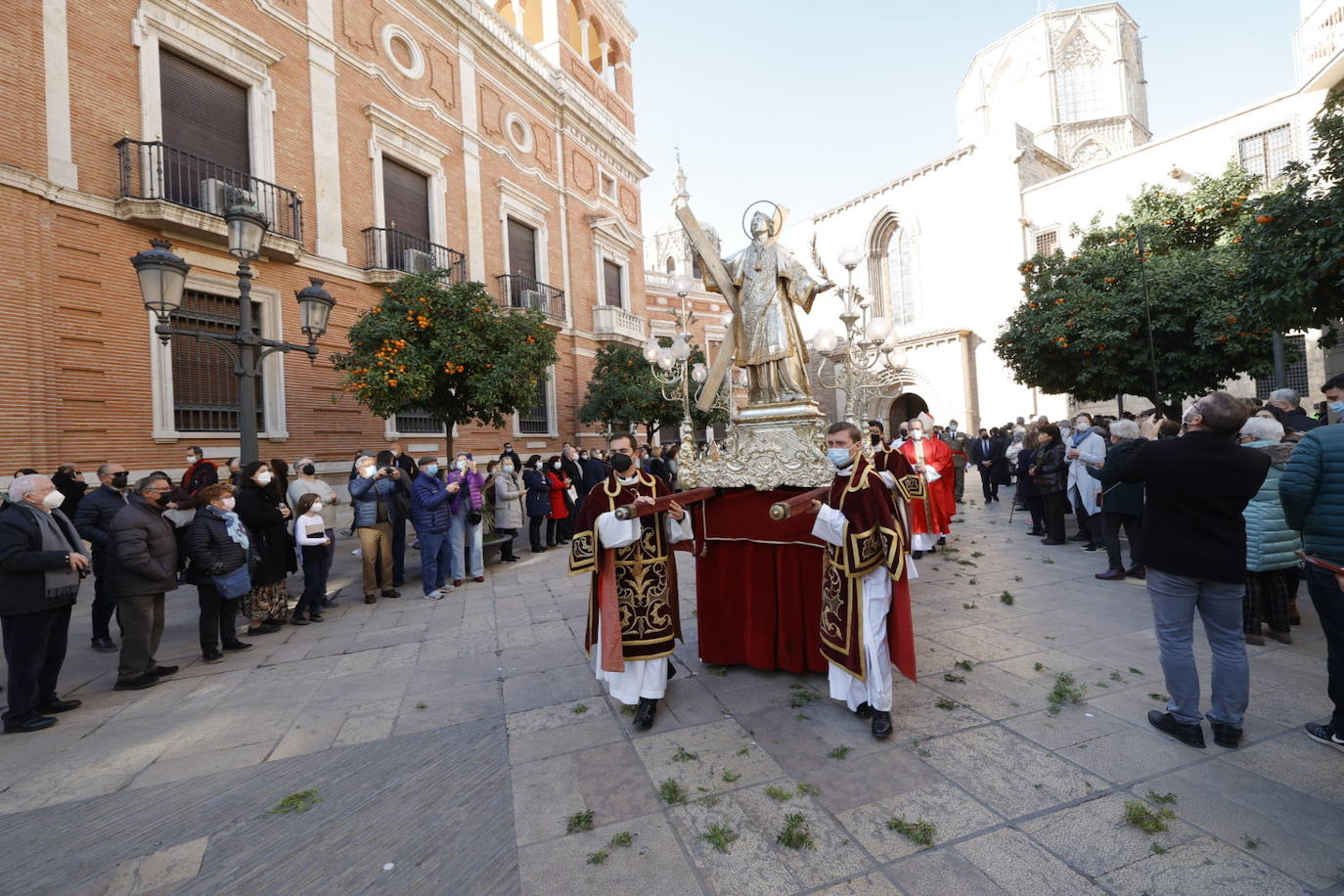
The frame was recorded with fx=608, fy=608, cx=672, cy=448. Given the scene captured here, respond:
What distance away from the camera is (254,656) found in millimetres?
5246

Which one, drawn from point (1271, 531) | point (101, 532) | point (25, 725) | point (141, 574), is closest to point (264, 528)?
point (101, 532)

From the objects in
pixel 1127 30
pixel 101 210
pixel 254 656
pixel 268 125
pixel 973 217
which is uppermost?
pixel 1127 30

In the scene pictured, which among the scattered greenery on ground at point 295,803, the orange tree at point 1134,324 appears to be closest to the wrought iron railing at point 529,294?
the orange tree at point 1134,324

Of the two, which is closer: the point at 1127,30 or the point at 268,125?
the point at 268,125

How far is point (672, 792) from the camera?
9.12ft

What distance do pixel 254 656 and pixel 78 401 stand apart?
6761 mm

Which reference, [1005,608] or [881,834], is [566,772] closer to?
[881,834]

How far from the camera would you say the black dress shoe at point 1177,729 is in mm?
2969

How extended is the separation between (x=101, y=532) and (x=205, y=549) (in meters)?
1.21

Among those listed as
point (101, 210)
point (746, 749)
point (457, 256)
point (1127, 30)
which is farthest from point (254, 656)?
point (1127, 30)

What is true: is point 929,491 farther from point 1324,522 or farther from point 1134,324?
point 1134,324

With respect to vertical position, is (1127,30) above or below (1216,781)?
above

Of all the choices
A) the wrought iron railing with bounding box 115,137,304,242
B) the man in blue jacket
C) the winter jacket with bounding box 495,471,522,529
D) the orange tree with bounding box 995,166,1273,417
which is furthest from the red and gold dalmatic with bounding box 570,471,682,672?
the orange tree with bounding box 995,166,1273,417

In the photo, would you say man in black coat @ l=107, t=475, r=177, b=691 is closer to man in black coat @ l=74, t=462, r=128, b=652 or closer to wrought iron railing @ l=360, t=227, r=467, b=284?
man in black coat @ l=74, t=462, r=128, b=652
